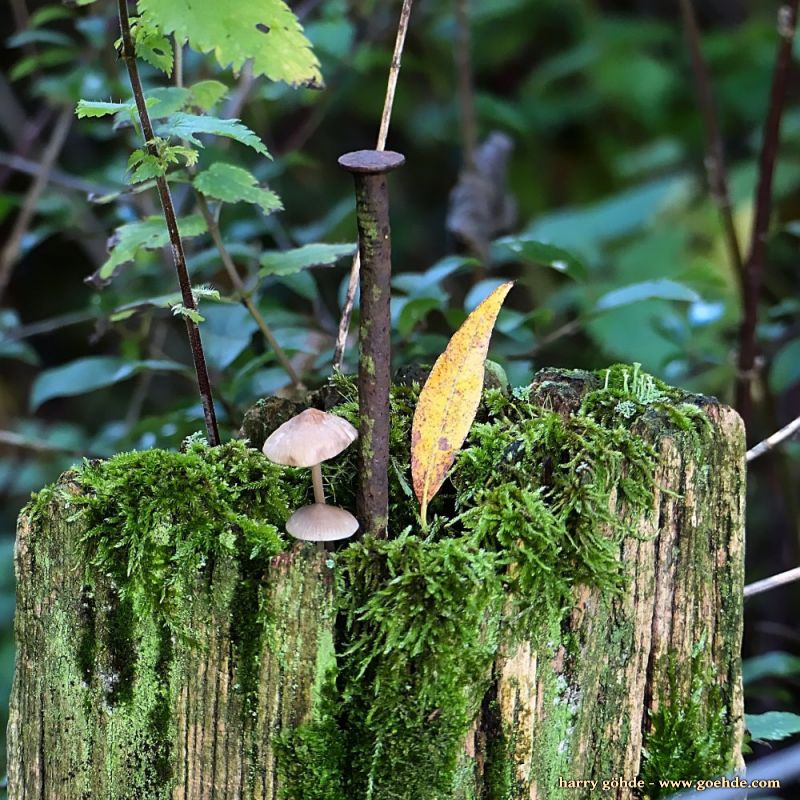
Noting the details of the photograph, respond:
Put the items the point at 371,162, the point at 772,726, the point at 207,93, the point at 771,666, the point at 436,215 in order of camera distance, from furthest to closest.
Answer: the point at 436,215, the point at 771,666, the point at 207,93, the point at 772,726, the point at 371,162

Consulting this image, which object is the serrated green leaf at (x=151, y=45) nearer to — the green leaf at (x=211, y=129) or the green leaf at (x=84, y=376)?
the green leaf at (x=211, y=129)

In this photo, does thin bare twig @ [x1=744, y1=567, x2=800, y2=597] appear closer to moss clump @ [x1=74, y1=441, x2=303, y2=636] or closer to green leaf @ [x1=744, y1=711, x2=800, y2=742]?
green leaf @ [x1=744, y1=711, x2=800, y2=742]

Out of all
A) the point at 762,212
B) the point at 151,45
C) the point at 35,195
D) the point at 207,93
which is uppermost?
the point at 35,195

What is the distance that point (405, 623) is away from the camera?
128cm

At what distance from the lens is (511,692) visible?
4.42 ft

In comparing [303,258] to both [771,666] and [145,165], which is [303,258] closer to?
[145,165]

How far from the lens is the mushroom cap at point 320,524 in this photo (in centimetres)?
127

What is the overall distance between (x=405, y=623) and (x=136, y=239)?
0.97 m

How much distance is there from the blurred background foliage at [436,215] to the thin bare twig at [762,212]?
0.39 ft

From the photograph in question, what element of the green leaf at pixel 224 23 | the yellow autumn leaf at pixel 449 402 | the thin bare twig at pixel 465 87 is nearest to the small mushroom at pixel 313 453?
the yellow autumn leaf at pixel 449 402

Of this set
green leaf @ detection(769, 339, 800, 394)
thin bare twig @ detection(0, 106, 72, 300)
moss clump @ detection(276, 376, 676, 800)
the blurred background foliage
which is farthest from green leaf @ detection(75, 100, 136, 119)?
green leaf @ detection(769, 339, 800, 394)

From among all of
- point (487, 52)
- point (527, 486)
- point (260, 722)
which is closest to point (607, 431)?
point (527, 486)

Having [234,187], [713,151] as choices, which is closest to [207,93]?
[234,187]

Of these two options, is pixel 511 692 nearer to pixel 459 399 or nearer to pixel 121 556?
pixel 459 399
